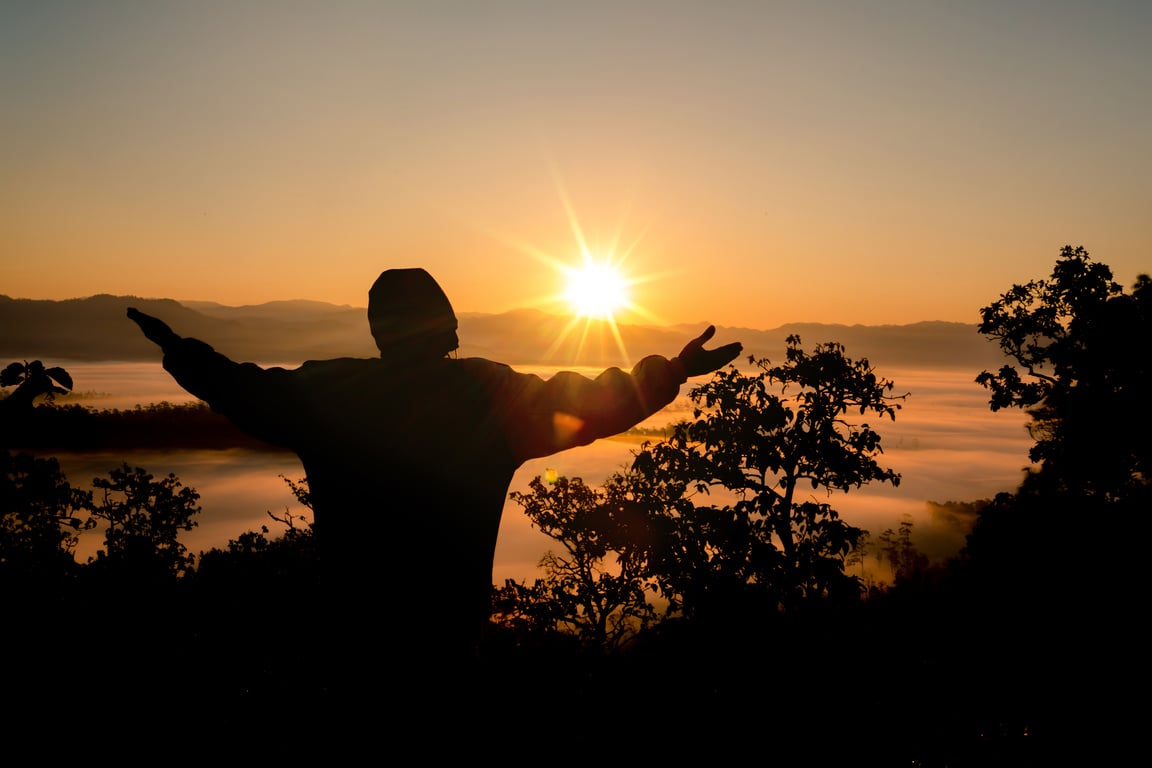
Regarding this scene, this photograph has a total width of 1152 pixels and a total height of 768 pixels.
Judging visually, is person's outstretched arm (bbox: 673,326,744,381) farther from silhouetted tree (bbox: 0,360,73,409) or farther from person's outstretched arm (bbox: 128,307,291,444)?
silhouetted tree (bbox: 0,360,73,409)

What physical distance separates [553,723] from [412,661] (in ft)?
11.5

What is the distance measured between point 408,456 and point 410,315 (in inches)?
24.5

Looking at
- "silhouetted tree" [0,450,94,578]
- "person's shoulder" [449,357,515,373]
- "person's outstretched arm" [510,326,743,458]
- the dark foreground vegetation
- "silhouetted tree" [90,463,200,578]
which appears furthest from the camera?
"silhouetted tree" [90,463,200,578]

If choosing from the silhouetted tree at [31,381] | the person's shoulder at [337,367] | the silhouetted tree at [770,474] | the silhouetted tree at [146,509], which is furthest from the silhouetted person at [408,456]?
the silhouetted tree at [146,509]

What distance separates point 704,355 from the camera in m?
3.02

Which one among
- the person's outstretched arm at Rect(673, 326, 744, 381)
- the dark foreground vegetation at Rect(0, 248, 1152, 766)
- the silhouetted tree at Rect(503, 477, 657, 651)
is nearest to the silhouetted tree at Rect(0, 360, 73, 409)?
the person's outstretched arm at Rect(673, 326, 744, 381)

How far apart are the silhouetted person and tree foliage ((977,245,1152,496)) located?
30.0 metres

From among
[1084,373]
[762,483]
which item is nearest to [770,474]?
[762,483]

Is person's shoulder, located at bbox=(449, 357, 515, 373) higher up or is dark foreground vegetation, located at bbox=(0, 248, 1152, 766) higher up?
person's shoulder, located at bbox=(449, 357, 515, 373)

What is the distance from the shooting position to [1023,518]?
93.9 ft

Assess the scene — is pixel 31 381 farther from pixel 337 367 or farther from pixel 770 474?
pixel 770 474

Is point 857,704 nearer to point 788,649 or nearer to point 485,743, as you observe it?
point 788,649

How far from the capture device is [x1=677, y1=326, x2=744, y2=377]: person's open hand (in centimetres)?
293

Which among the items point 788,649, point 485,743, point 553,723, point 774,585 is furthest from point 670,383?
point 774,585
